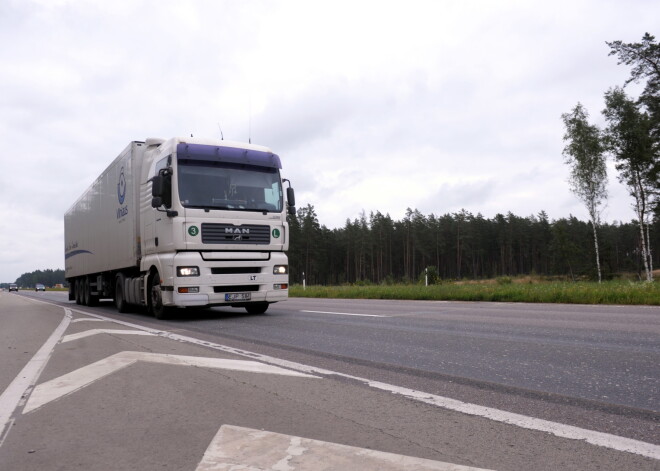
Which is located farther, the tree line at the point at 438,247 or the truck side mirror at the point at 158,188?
the tree line at the point at 438,247

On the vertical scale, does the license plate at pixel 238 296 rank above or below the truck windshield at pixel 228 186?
below

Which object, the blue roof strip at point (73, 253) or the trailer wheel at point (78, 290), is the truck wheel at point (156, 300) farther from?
the trailer wheel at point (78, 290)

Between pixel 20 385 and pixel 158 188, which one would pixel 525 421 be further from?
pixel 158 188

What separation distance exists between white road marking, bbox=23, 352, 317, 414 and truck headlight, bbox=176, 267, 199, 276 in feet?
13.0

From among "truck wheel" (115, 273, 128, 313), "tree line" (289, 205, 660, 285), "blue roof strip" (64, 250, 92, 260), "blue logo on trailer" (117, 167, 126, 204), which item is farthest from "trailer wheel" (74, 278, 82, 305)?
"tree line" (289, 205, 660, 285)

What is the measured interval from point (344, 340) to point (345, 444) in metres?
4.00

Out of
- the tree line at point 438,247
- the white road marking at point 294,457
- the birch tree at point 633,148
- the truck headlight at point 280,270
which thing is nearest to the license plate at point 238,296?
the truck headlight at point 280,270

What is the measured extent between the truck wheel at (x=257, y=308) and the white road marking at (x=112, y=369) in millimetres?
5795

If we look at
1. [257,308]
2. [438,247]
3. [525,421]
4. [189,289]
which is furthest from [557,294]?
[438,247]

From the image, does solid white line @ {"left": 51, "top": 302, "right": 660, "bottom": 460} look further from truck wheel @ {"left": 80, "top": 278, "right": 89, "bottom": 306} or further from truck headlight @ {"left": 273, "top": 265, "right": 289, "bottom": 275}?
truck wheel @ {"left": 80, "top": 278, "right": 89, "bottom": 306}

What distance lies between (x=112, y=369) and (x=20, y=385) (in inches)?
30.9

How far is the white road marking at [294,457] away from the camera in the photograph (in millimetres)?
2377

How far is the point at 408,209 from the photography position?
96.4 metres

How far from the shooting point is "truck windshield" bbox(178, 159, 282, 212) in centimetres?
995
